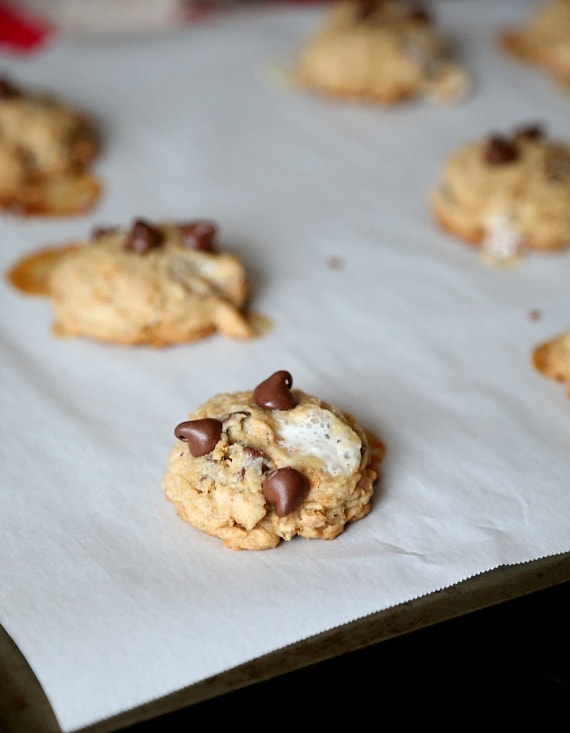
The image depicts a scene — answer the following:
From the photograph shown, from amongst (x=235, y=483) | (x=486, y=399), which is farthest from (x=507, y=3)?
(x=235, y=483)

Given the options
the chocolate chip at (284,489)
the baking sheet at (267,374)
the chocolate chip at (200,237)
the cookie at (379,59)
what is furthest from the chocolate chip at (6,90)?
the chocolate chip at (284,489)

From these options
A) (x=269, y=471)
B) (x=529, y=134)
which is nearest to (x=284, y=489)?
(x=269, y=471)

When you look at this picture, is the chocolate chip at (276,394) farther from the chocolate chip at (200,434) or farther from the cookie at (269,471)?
the chocolate chip at (200,434)

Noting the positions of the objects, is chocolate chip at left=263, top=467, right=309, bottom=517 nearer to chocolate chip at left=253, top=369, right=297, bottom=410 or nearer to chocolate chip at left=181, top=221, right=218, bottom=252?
chocolate chip at left=253, top=369, right=297, bottom=410

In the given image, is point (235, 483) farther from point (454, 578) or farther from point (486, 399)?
point (486, 399)

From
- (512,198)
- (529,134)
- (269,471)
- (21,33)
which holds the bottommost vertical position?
(21,33)

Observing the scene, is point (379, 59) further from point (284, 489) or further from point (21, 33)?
point (284, 489)

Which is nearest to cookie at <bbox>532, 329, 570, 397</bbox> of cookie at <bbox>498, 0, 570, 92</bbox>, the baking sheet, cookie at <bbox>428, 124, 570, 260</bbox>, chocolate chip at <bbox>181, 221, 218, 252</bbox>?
the baking sheet
